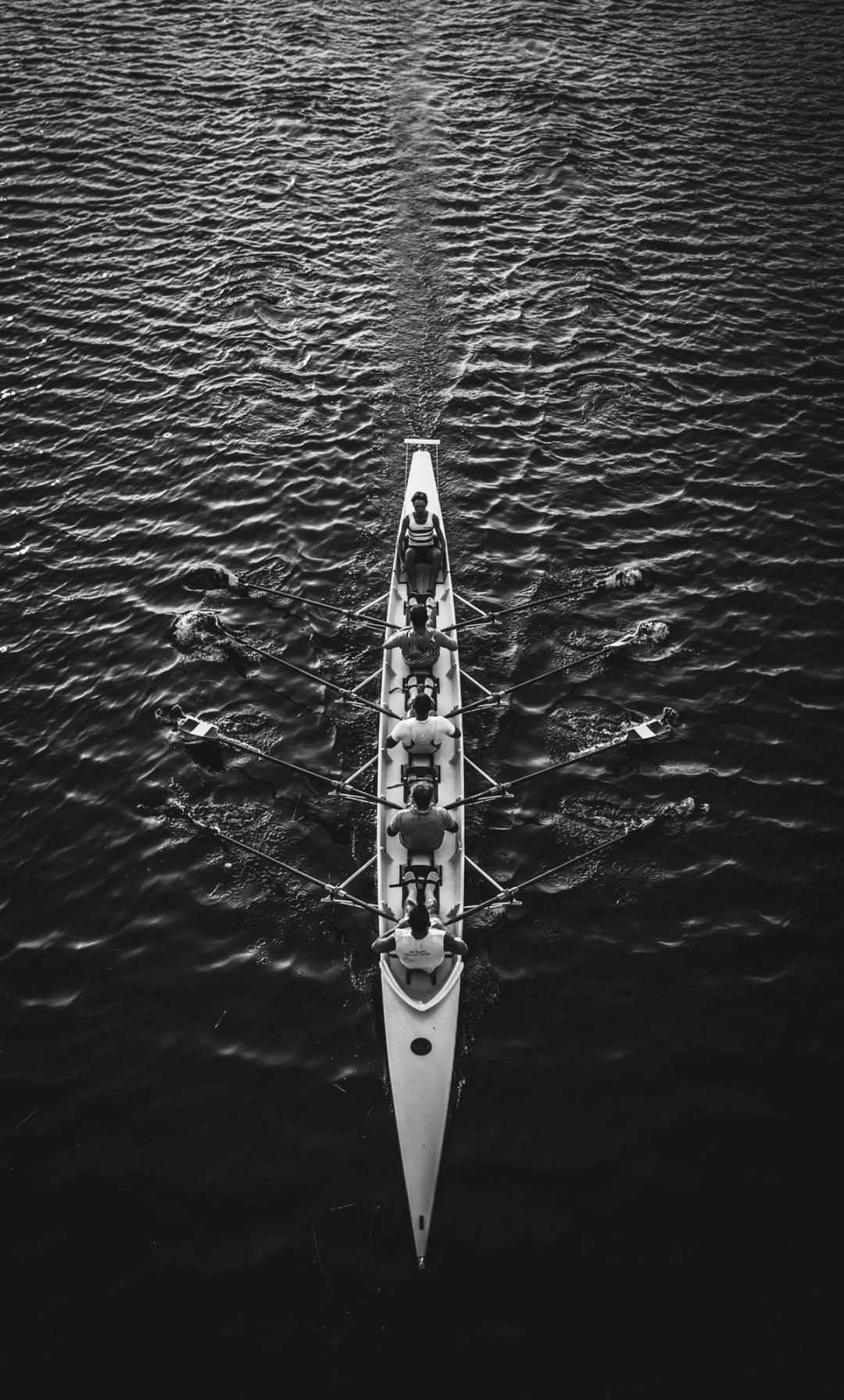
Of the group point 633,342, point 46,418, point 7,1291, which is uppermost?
point 633,342

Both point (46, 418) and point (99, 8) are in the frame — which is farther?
point (99, 8)

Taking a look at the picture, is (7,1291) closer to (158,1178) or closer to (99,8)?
(158,1178)

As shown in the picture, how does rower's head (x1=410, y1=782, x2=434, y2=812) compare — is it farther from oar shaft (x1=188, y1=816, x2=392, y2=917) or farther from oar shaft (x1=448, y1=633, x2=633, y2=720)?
oar shaft (x1=448, y1=633, x2=633, y2=720)

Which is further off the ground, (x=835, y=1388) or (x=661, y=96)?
(x=661, y=96)

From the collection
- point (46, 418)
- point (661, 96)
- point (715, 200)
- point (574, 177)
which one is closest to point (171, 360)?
point (46, 418)

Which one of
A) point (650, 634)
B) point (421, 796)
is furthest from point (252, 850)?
point (650, 634)

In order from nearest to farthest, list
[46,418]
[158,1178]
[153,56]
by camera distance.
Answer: [158,1178] → [46,418] → [153,56]
